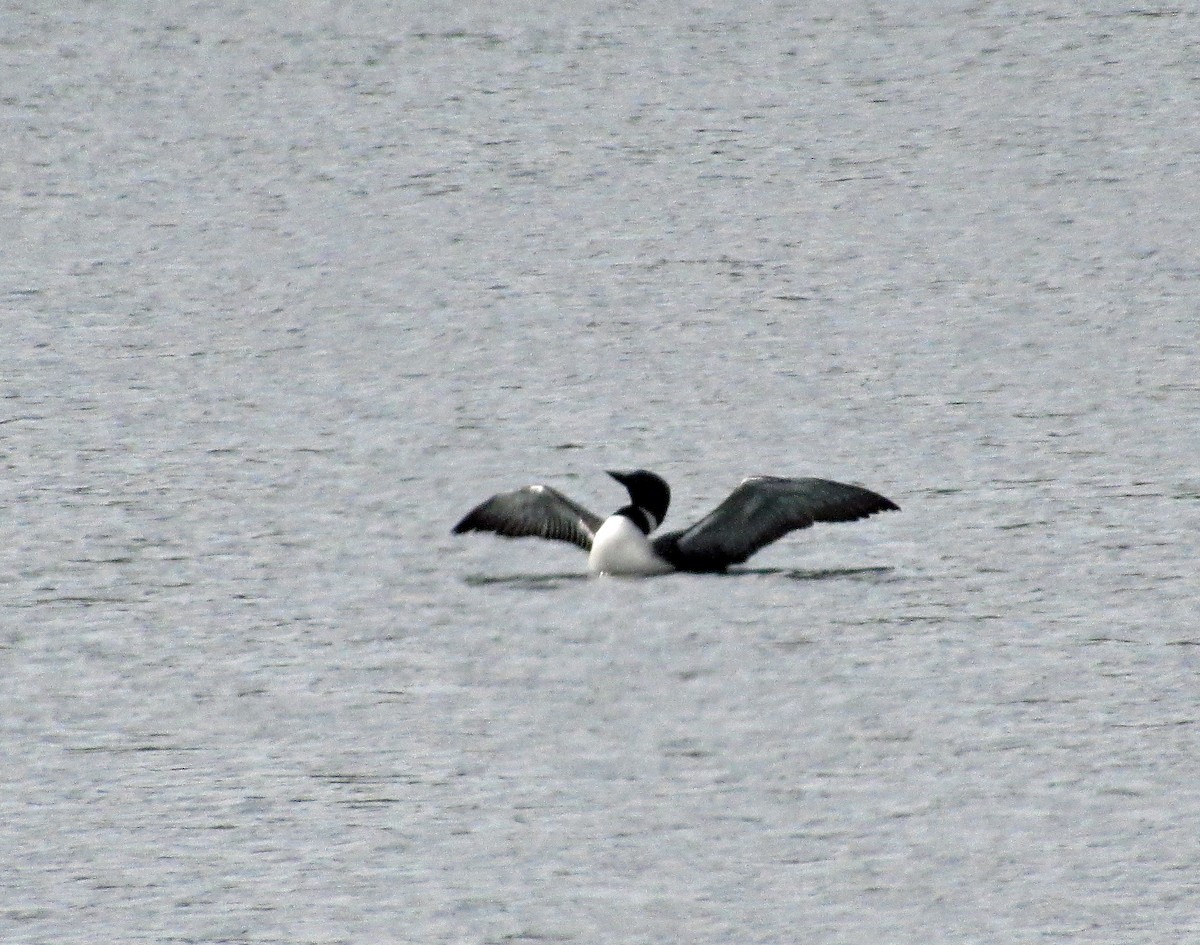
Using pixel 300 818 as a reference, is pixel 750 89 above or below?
above

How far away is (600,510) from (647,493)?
192 cm

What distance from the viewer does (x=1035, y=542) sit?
56.4 ft

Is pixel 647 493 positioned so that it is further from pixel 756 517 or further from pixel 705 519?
pixel 756 517

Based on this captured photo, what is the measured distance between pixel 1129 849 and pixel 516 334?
1453 centimetres

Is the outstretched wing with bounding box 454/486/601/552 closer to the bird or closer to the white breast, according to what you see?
the bird

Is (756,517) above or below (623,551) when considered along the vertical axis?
above

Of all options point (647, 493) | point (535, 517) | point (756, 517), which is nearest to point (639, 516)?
point (647, 493)

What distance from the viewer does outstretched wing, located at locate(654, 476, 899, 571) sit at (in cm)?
1703

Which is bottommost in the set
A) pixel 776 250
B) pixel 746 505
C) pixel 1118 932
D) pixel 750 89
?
pixel 1118 932

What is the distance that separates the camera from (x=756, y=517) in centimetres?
1714

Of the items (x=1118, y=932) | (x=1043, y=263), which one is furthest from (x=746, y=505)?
(x=1043, y=263)

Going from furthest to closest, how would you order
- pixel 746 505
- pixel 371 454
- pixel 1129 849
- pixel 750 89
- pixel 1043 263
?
pixel 750 89 → pixel 1043 263 → pixel 371 454 → pixel 746 505 → pixel 1129 849

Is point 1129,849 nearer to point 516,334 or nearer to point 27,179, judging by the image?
point 516,334

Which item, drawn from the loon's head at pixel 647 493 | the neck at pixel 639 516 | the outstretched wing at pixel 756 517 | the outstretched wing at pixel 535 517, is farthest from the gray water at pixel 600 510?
the loon's head at pixel 647 493
